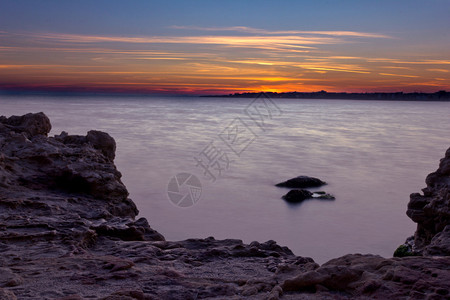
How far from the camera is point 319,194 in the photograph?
42.6ft

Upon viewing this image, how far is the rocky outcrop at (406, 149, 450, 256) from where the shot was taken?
579 centimetres

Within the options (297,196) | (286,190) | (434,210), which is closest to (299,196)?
(297,196)

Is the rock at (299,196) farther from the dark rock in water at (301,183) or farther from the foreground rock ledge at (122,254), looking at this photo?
the foreground rock ledge at (122,254)

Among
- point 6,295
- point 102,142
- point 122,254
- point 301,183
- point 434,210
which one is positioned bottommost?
point 6,295

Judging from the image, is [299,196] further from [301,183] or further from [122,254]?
[122,254]

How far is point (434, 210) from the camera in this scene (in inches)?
237

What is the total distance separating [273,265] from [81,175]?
3.75 m

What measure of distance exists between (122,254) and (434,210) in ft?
13.8

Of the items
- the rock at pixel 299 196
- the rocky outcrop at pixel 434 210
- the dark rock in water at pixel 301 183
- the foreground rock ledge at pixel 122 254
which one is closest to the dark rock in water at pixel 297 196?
the rock at pixel 299 196

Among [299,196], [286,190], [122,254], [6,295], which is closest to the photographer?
[6,295]

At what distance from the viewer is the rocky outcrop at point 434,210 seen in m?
5.79

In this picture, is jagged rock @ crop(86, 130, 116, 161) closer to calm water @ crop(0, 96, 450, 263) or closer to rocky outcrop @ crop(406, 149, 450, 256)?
calm water @ crop(0, 96, 450, 263)

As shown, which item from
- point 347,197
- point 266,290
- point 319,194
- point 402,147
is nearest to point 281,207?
point 319,194

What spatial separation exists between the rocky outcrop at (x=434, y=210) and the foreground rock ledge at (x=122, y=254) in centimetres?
2
